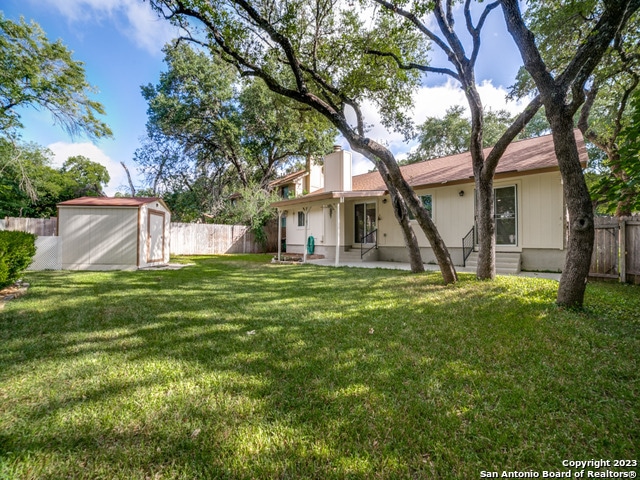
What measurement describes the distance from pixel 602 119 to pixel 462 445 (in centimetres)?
1716

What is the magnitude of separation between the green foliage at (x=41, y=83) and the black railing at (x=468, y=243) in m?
16.9

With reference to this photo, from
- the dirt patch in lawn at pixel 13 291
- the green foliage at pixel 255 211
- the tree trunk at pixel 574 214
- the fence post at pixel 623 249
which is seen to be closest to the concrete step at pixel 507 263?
the fence post at pixel 623 249

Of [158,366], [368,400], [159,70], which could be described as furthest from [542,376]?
[159,70]

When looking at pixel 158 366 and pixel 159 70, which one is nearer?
pixel 158 366

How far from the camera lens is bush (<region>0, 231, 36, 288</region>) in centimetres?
545

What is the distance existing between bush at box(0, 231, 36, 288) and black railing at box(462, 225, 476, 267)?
11496mm

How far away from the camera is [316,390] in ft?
7.77

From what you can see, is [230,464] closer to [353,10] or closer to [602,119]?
[353,10]

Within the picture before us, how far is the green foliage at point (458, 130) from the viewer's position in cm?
2273

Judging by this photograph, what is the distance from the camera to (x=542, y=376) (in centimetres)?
260

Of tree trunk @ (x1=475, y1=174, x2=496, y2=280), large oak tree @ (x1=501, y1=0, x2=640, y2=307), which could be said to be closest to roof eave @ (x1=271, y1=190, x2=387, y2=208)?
tree trunk @ (x1=475, y1=174, x2=496, y2=280)

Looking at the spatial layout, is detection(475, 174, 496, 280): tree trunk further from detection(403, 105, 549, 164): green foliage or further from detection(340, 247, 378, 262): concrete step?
detection(403, 105, 549, 164): green foliage

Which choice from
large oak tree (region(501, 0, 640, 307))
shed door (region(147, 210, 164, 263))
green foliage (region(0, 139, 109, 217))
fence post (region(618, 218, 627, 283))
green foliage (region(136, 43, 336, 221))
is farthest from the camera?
green foliage (region(136, 43, 336, 221))

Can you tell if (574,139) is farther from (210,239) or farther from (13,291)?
(210,239)
